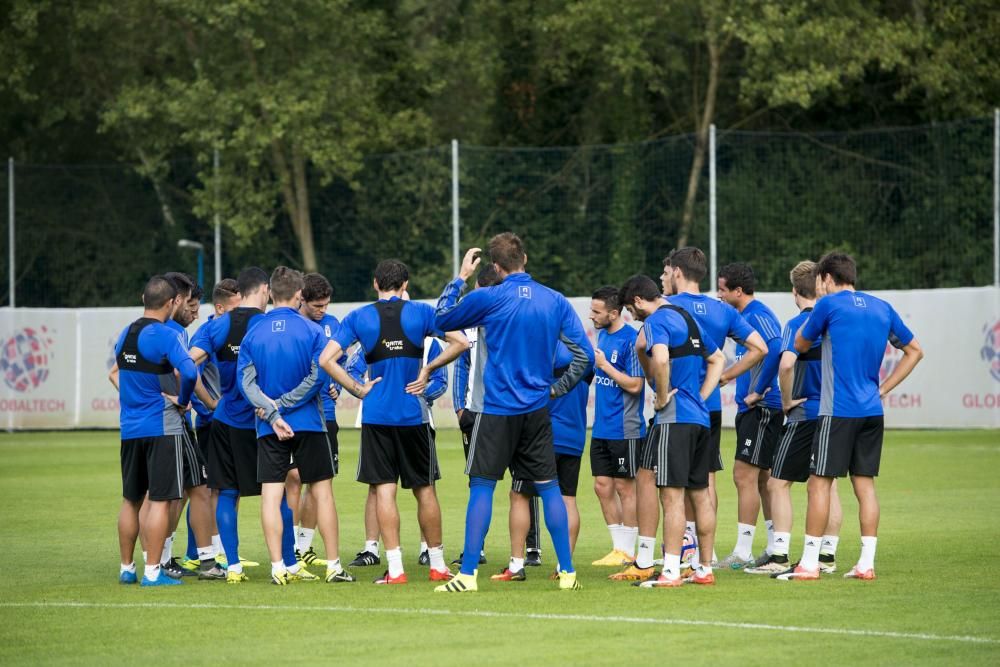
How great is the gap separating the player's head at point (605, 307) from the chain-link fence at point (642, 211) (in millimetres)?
17103

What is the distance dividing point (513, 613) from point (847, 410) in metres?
2.77

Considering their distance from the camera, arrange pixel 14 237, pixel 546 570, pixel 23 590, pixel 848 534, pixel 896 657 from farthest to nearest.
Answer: pixel 14 237 < pixel 848 534 < pixel 546 570 < pixel 23 590 < pixel 896 657

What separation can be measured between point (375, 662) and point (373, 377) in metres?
3.39

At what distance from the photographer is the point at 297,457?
429 inches

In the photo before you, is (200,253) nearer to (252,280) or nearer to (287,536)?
(252,280)

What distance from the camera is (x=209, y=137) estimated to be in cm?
3388

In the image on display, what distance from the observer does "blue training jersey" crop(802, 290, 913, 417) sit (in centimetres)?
1048

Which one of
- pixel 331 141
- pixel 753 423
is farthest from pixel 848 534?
pixel 331 141

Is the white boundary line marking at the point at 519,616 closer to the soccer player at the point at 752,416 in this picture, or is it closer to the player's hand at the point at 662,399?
the player's hand at the point at 662,399

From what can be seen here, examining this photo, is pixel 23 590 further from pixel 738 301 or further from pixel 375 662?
pixel 738 301

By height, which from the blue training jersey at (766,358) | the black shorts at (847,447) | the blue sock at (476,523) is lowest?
the blue sock at (476,523)

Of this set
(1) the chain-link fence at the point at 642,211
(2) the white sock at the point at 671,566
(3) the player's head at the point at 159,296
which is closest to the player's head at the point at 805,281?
(2) the white sock at the point at 671,566

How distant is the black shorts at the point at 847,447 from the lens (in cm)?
1048

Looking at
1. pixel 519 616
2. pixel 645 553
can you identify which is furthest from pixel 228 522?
pixel 645 553
